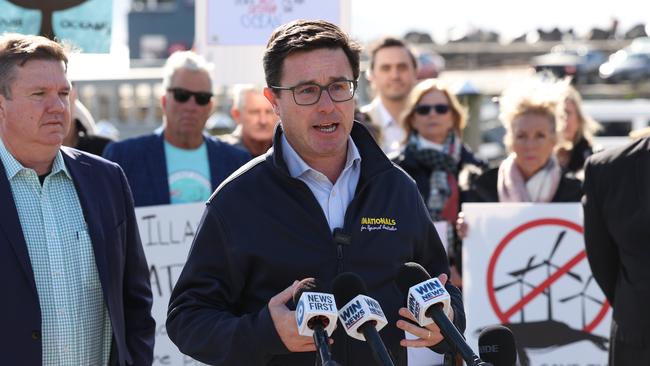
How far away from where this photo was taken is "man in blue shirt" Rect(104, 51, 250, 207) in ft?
22.0

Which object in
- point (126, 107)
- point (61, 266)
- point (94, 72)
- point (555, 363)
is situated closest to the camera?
point (61, 266)

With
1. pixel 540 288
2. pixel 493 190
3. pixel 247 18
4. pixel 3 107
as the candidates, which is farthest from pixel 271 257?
pixel 247 18

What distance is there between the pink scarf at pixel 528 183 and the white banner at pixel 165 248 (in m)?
1.90

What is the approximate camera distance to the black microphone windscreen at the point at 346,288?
3.26m

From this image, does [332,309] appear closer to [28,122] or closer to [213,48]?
[28,122]

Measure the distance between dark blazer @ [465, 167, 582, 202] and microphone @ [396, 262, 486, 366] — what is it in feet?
13.6

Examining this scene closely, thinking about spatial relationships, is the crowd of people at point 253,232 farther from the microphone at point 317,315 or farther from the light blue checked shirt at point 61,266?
the microphone at point 317,315

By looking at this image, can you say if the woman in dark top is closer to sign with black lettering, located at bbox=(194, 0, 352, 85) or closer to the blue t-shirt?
sign with black lettering, located at bbox=(194, 0, 352, 85)

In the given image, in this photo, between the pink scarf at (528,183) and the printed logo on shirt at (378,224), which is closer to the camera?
the printed logo on shirt at (378,224)

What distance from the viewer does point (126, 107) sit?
21.2 meters

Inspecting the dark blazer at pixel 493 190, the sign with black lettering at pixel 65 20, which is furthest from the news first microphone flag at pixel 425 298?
the dark blazer at pixel 493 190

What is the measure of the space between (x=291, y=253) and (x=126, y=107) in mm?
17873

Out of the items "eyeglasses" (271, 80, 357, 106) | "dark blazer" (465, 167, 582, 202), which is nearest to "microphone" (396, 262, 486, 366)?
"eyeglasses" (271, 80, 357, 106)

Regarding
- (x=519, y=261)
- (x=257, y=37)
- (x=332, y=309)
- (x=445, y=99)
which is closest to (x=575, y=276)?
(x=519, y=261)
